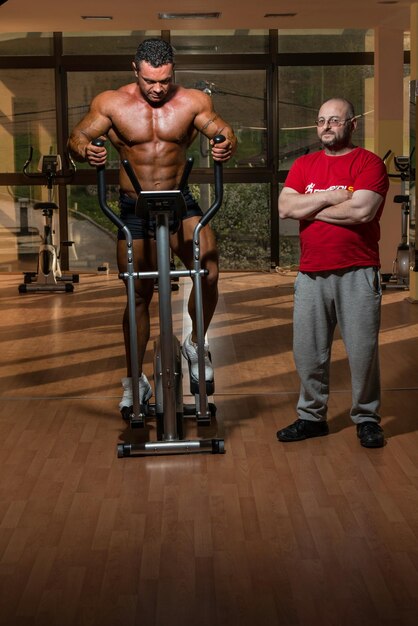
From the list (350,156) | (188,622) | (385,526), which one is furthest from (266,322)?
(188,622)

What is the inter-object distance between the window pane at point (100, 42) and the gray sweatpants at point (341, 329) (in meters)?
7.55

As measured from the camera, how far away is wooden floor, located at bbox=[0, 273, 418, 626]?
2.62 meters

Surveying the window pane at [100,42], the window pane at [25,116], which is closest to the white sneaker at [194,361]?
the window pane at [25,116]

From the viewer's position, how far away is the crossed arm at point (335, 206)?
3730 mm

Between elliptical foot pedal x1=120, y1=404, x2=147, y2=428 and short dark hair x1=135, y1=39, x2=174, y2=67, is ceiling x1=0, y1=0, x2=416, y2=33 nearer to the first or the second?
short dark hair x1=135, y1=39, x2=174, y2=67

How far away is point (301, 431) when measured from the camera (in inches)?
162

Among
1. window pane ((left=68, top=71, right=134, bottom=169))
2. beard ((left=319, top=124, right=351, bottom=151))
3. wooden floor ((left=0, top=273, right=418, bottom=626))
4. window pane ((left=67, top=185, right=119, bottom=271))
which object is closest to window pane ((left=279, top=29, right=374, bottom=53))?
window pane ((left=68, top=71, right=134, bottom=169))

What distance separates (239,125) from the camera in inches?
439

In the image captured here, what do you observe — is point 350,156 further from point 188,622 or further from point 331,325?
point 188,622

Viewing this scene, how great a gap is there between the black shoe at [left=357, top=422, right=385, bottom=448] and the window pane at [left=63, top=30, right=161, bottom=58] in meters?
7.69

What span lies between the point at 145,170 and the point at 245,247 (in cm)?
703

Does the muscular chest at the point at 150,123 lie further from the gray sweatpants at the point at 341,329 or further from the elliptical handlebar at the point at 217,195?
the gray sweatpants at the point at 341,329

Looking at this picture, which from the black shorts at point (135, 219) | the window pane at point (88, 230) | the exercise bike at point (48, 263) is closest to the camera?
the black shorts at point (135, 219)

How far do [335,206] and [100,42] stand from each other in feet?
25.3
